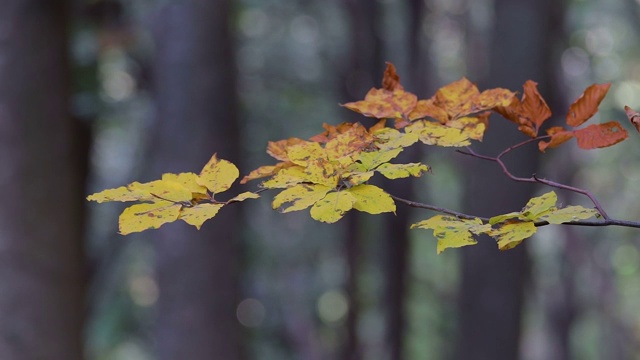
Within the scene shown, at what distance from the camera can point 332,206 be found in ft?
4.21

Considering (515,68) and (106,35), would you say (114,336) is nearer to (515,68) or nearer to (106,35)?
(106,35)

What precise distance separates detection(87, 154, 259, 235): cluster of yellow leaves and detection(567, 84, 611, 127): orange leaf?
666mm

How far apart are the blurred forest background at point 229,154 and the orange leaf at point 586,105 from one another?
4.04m

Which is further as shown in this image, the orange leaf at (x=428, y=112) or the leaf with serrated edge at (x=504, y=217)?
the orange leaf at (x=428, y=112)

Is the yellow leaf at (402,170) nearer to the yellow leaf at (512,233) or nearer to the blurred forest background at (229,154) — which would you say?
the yellow leaf at (512,233)

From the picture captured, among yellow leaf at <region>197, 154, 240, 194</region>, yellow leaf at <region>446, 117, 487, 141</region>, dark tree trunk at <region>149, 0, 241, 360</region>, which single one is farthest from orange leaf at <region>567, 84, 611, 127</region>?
dark tree trunk at <region>149, 0, 241, 360</region>

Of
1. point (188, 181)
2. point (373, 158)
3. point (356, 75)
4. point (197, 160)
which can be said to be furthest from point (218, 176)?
point (356, 75)

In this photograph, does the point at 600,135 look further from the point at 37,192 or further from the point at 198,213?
the point at 37,192

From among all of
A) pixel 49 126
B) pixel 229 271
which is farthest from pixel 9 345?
pixel 229 271

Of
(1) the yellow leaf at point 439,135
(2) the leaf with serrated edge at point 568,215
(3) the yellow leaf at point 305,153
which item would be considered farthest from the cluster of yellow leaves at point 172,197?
(2) the leaf with serrated edge at point 568,215

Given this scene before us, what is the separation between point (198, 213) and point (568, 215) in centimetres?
57

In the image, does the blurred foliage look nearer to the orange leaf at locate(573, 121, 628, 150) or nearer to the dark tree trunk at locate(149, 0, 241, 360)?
the dark tree trunk at locate(149, 0, 241, 360)

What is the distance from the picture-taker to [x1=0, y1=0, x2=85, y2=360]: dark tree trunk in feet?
16.2

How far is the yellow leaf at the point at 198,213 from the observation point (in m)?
1.27
